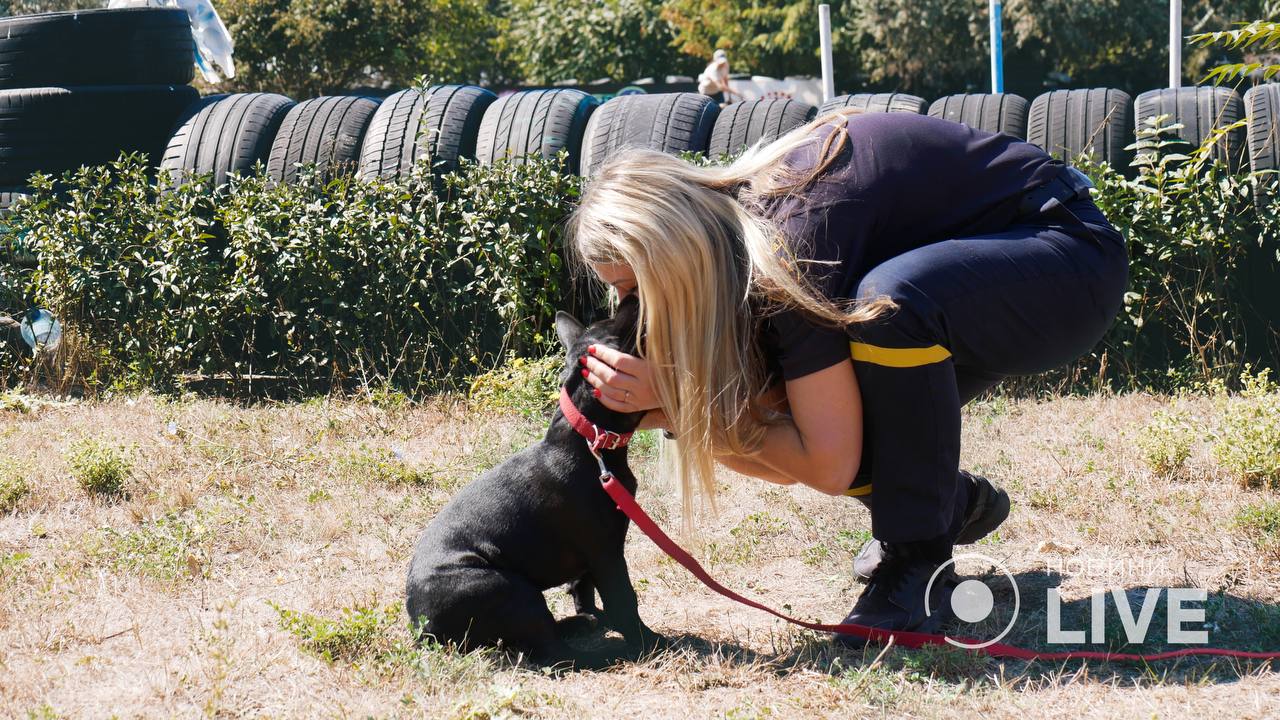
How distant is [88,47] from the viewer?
6.32 meters

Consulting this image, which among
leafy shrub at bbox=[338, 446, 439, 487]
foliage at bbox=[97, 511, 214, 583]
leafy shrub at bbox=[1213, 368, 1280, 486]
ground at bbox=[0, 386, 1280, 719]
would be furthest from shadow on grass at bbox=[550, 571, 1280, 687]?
leafy shrub at bbox=[338, 446, 439, 487]

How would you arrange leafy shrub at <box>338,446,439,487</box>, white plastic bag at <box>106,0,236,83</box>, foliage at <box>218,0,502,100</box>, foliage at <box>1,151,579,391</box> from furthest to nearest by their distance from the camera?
foliage at <box>218,0,502,100</box>, white plastic bag at <box>106,0,236,83</box>, foliage at <box>1,151,579,391</box>, leafy shrub at <box>338,446,439,487</box>

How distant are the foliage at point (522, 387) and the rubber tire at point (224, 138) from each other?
1891mm

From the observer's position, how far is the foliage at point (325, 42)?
15.5 metres

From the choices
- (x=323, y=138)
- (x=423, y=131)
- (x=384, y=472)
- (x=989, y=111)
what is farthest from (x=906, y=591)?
(x=323, y=138)

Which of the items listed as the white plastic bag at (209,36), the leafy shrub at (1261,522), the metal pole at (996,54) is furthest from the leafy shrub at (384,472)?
the metal pole at (996,54)

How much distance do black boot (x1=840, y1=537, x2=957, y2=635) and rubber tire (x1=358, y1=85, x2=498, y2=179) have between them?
342 centimetres

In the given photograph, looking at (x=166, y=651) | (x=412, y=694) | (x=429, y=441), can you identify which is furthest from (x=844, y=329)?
(x=429, y=441)

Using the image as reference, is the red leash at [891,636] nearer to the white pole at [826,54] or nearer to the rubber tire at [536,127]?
the rubber tire at [536,127]

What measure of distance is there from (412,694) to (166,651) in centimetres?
75

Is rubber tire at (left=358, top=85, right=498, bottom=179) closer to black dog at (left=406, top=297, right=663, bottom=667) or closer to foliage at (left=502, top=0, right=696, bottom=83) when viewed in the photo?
black dog at (left=406, top=297, right=663, bottom=667)

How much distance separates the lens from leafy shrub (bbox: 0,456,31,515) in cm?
404

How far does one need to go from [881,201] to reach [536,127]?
333 centimetres

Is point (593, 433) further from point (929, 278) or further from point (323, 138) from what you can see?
point (323, 138)
